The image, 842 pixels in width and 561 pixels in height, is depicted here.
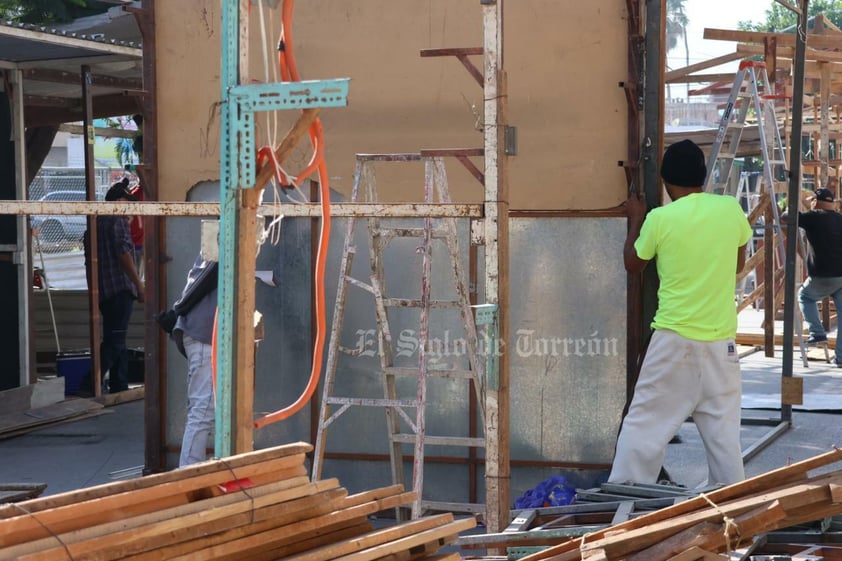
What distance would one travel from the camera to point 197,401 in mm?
7102

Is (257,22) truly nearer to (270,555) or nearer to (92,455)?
(92,455)

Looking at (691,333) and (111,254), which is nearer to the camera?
(691,333)

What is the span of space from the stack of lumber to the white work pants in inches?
65.6

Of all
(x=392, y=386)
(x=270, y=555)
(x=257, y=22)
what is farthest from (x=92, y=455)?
(x=270, y=555)

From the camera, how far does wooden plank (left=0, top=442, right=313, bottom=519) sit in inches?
136

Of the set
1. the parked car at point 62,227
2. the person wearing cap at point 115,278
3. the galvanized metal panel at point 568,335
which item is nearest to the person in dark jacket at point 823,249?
the galvanized metal panel at point 568,335

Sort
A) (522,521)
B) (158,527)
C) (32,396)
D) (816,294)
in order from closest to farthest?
(158,527) < (522,521) < (32,396) < (816,294)

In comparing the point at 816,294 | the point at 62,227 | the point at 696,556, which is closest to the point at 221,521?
the point at 696,556

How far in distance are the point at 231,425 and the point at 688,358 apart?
2.76 meters

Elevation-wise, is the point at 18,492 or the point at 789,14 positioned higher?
the point at 789,14

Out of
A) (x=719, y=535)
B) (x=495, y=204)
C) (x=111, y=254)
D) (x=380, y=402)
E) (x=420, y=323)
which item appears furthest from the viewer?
(x=111, y=254)

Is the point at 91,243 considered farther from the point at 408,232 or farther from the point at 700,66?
the point at 700,66

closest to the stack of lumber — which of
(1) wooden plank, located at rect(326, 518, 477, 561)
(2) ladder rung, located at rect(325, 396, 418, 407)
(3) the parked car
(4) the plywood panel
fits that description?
(1) wooden plank, located at rect(326, 518, 477, 561)

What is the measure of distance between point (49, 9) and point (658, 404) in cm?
919
